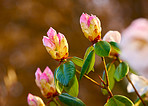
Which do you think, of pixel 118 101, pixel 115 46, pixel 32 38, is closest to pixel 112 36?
pixel 115 46

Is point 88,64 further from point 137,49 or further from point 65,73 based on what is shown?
point 137,49

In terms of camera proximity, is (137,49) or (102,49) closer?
(137,49)

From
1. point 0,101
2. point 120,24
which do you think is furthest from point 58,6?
point 0,101

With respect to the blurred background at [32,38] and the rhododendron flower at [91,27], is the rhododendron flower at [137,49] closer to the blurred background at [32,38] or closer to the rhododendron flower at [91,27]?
the rhododendron flower at [91,27]

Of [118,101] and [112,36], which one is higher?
[112,36]

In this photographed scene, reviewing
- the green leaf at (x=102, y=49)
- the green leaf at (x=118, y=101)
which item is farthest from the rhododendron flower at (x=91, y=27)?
the green leaf at (x=118, y=101)

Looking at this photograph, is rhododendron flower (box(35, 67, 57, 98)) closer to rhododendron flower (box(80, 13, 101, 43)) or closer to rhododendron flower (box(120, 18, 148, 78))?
rhododendron flower (box(80, 13, 101, 43))

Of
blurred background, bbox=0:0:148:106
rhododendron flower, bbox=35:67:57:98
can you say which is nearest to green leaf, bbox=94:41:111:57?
rhododendron flower, bbox=35:67:57:98
